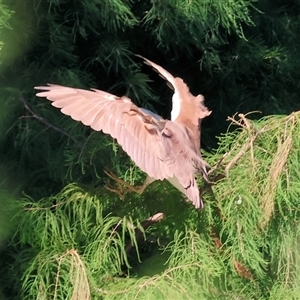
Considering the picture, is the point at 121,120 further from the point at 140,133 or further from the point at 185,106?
the point at 185,106

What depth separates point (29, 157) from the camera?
1.02 metres

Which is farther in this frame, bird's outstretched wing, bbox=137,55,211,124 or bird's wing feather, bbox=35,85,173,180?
bird's outstretched wing, bbox=137,55,211,124

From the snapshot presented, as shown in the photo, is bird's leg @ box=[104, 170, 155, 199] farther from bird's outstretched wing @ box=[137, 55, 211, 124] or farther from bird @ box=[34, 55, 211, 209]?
bird's outstretched wing @ box=[137, 55, 211, 124]

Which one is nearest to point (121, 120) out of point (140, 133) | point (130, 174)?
point (140, 133)

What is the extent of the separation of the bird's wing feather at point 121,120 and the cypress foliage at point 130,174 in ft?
0.33

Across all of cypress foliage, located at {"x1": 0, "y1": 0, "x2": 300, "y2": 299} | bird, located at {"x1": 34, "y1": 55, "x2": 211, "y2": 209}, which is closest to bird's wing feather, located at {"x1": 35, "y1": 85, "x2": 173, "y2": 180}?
bird, located at {"x1": 34, "y1": 55, "x2": 211, "y2": 209}

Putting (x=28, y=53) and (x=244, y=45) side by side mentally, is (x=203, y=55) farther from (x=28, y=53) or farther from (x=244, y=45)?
(x=28, y=53)

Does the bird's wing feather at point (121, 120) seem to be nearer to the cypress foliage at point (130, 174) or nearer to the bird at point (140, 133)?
the bird at point (140, 133)

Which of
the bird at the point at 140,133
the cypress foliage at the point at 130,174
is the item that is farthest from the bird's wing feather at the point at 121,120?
Answer: the cypress foliage at the point at 130,174

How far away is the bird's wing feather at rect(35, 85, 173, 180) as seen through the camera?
844 mm

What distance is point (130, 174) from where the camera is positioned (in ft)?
3.23

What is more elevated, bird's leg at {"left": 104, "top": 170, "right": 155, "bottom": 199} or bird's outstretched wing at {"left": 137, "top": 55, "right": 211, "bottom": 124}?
bird's outstretched wing at {"left": 137, "top": 55, "right": 211, "bottom": 124}

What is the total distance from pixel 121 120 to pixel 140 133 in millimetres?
32

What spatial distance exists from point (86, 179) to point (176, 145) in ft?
0.58
